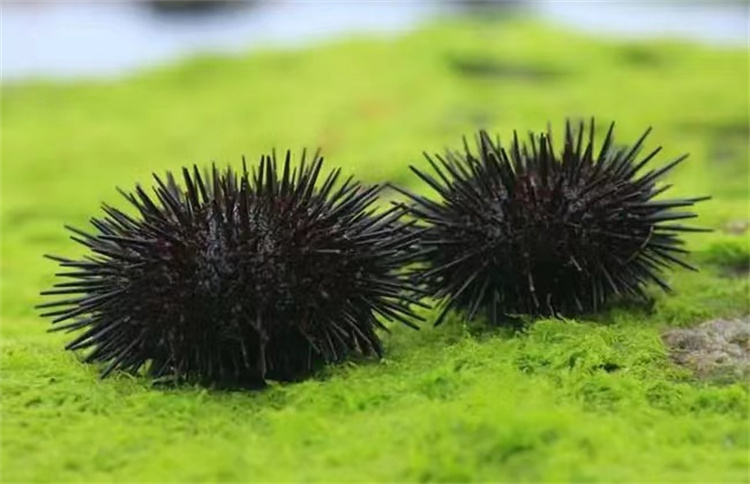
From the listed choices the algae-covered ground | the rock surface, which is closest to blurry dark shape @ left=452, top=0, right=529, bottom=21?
the algae-covered ground

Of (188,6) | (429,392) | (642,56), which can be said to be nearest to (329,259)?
(429,392)

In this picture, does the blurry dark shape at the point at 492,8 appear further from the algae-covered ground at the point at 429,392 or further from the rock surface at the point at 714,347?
the rock surface at the point at 714,347

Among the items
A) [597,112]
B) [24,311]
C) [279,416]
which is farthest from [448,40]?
[279,416]

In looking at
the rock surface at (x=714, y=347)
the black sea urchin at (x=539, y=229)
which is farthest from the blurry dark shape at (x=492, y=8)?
the rock surface at (x=714, y=347)

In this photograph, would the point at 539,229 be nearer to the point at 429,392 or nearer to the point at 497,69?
the point at 429,392

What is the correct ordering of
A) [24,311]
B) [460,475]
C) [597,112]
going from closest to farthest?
[460,475] → [24,311] → [597,112]

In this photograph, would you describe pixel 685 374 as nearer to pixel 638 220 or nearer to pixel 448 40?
pixel 638 220
